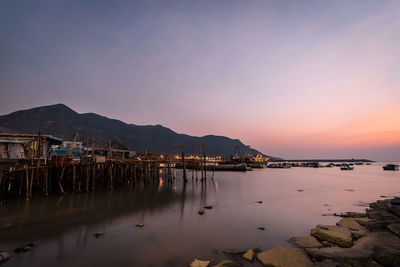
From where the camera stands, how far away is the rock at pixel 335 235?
9377mm

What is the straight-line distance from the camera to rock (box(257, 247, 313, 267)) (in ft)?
25.3

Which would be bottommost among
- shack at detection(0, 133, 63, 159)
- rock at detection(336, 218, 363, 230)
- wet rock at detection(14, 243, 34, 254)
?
rock at detection(336, 218, 363, 230)

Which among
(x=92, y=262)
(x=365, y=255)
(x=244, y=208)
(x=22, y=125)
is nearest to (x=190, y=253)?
(x=92, y=262)

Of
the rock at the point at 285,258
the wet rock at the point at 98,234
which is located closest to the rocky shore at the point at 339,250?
the rock at the point at 285,258

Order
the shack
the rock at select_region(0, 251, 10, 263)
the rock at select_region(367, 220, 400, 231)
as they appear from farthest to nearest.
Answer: the shack → the rock at select_region(367, 220, 400, 231) → the rock at select_region(0, 251, 10, 263)

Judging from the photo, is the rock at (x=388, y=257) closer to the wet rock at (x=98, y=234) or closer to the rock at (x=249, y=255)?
the rock at (x=249, y=255)

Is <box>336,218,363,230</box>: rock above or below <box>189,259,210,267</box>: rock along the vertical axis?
below

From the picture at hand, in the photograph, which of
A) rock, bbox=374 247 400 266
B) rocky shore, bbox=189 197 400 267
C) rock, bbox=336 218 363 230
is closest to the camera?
rock, bbox=374 247 400 266

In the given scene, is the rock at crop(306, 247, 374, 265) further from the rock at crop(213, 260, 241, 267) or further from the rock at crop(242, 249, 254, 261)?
the rock at crop(213, 260, 241, 267)

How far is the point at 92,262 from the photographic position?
26.7 ft

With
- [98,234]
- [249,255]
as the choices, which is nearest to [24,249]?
[98,234]

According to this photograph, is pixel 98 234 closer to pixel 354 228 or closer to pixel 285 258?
pixel 285 258

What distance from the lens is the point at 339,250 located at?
8.19m

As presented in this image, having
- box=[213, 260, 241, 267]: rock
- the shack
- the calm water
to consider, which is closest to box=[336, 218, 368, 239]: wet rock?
the calm water
